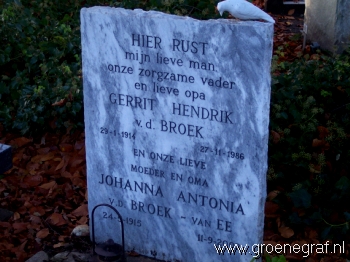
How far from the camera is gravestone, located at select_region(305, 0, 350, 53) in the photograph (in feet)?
19.1

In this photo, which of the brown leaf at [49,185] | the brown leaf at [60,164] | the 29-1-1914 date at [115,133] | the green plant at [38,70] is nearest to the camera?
the 29-1-1914 date at [115,133]

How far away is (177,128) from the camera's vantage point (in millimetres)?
3184

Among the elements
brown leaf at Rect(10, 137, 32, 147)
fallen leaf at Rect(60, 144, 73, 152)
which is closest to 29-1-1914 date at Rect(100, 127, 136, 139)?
fallen leaf at Rect(60, 144, 73, 152)

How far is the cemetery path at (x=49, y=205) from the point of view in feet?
11.6

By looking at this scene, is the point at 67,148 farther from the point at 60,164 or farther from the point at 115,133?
the point at 115,133

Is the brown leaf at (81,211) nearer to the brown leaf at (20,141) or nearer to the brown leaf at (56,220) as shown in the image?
the brown leaf at (56,220)

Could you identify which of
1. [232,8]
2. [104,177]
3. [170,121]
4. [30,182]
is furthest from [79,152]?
[232,8]

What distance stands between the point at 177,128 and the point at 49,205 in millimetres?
1243

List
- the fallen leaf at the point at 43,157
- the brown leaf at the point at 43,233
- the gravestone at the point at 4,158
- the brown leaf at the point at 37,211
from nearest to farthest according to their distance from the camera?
the gravestone at the point at 4,158
the brown leaf at the point at 43,233
the brown leaf at the point at 37,211
the fallen leaf at the point at 43,157

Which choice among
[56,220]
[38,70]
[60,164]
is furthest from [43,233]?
[38,70]

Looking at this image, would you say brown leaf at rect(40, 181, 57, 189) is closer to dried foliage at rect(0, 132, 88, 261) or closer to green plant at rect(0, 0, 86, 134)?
dried foliage at rect(0, 132, 88, 261)

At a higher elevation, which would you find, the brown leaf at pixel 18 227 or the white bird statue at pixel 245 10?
the white bird statue at pixel 245 10

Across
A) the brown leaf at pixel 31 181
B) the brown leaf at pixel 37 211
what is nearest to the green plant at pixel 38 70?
the brown leaf at pixel 31 181

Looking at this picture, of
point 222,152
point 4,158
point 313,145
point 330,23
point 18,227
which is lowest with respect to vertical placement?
point 18,227
